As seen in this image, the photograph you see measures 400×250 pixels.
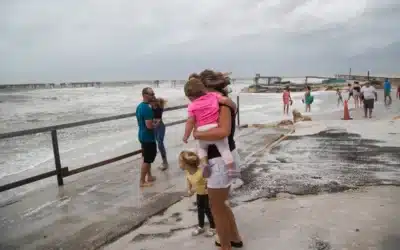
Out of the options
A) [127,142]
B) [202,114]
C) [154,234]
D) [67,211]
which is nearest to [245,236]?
[154,234]

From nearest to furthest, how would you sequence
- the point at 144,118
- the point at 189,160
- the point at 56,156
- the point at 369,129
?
the point at 189,160, the point at 144,118, the point at 56,156, the point at 369,129

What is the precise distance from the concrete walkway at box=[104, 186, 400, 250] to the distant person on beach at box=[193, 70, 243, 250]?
0.42 m

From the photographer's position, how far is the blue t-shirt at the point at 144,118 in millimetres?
5316

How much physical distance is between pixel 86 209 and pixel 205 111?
8.48 ft

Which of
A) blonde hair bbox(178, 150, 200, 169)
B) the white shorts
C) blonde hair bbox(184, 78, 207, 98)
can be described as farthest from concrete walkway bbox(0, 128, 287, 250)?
blonde hair bbox(184, 78, 207, 98)

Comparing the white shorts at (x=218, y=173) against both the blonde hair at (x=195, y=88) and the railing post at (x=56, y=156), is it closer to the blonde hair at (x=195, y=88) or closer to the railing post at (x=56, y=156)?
the blonde hair at (x=195, y=88)

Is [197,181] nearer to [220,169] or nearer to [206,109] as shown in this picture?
[220,169]

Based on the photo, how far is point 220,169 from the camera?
2863 mm

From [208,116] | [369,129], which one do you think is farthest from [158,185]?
[369,129]

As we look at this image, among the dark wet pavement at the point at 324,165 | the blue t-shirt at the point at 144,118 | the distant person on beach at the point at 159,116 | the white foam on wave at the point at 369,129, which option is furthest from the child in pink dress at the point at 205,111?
the white foam on wave at the point at 369,129

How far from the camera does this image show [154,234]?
12.1 ft

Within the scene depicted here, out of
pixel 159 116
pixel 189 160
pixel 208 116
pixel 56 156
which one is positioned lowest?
pixel 56 156

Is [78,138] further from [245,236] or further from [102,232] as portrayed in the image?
[245,236]

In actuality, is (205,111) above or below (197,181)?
above
